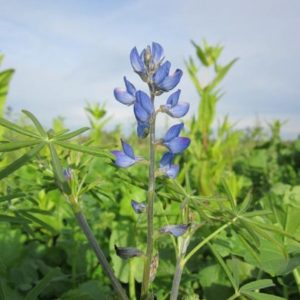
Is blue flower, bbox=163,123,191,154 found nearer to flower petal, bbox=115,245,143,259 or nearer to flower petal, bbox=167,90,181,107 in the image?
flower petal, bbox=167,90,181,107

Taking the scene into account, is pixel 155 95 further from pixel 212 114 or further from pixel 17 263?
pixel 212 114

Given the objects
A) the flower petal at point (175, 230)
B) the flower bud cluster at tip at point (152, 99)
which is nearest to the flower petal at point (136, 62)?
the flower bud cluster at tip at point (152, 99)

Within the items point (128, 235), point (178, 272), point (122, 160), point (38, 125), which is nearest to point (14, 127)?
point (38, 125)

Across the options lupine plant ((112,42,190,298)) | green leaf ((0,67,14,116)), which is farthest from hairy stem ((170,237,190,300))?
green leaf ((0,67,14,116))

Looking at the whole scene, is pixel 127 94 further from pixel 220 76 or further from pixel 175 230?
pixel 220 76

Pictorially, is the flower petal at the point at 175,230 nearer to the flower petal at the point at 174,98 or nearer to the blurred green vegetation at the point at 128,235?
the blurred green vegetation at the point at 128,235

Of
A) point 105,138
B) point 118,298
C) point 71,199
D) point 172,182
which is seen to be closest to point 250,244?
point 172,182

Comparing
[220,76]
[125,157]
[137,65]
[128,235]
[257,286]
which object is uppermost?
[220,76]
